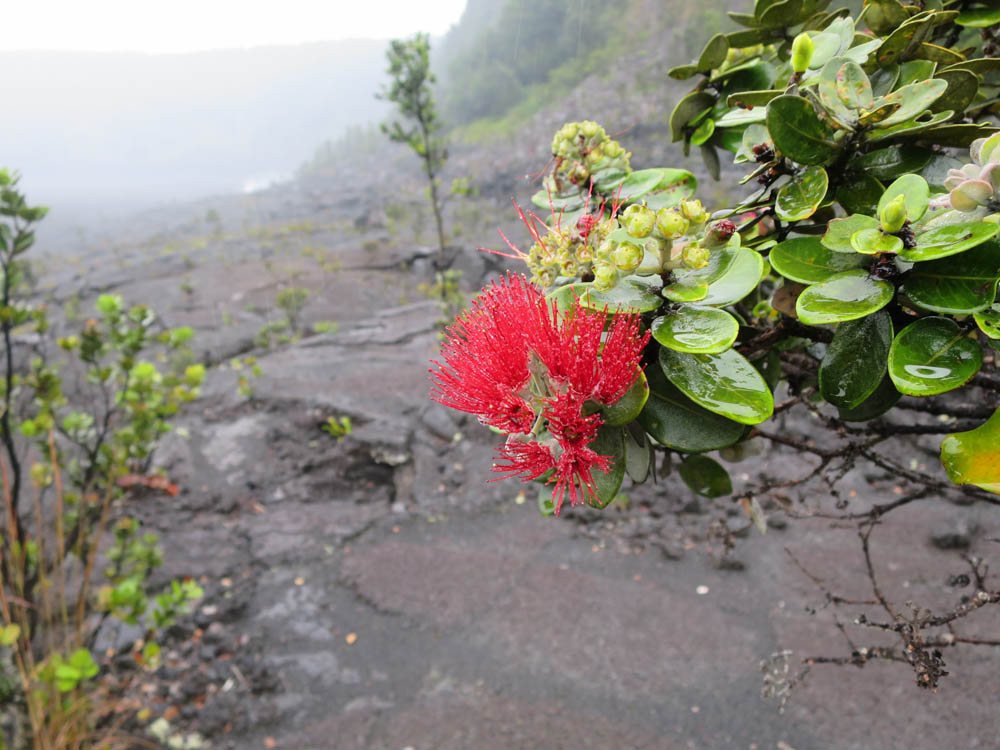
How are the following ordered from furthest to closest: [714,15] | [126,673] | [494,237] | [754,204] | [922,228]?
[714,15] < [494,237] < [126,673] < [754,204] < [922,228]

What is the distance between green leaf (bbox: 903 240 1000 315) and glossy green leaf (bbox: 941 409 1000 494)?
11 cm

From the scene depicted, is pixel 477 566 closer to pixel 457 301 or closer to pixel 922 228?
pixel 922 228

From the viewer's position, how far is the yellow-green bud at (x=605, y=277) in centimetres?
55

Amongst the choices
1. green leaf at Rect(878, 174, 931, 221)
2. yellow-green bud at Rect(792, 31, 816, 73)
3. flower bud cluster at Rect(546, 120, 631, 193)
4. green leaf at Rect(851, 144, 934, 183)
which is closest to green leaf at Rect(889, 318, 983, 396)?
green leaf at Rect(878, 174, 931, 221)

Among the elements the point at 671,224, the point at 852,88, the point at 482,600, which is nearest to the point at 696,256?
the point at 671,224

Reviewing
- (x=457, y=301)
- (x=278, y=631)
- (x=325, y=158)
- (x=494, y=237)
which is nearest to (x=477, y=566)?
(x=278, y=631)

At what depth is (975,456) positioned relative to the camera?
1.62 ft

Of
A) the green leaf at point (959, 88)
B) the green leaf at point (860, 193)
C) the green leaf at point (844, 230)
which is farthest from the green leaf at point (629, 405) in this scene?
the green leaf at point (959, 88)

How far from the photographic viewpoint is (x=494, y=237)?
12117mm

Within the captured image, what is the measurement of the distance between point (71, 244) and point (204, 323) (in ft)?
55.5

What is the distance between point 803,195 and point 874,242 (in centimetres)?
12

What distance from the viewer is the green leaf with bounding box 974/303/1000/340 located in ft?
1.47

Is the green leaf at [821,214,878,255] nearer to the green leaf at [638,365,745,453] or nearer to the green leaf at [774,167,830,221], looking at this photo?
the green leaf at [774,167,830,221]

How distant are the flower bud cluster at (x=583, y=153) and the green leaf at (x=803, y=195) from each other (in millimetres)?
299
